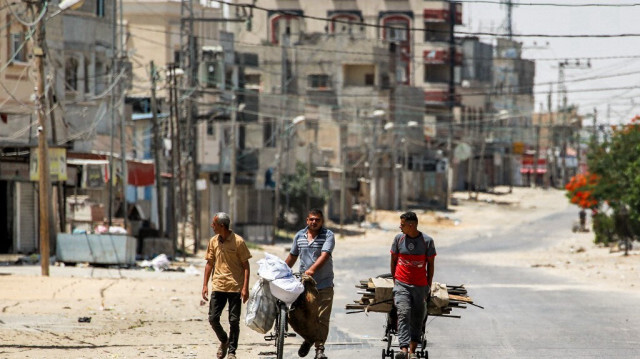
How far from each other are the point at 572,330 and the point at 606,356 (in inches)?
142

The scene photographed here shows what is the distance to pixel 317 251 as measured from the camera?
13.4 metres

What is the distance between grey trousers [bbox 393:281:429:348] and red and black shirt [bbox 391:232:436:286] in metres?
0.07

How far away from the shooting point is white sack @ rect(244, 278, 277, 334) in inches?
508

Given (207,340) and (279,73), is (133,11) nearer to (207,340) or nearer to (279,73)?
(279,73)

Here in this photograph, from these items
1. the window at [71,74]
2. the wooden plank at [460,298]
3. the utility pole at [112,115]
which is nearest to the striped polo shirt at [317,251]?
the wooden plank at [460,298]

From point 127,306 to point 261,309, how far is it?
11.0 meters

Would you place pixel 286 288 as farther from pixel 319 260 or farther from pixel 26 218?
pixel 26 218

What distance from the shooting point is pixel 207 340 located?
1759cm

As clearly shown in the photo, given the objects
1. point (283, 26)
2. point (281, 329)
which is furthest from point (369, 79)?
point (281, 329)

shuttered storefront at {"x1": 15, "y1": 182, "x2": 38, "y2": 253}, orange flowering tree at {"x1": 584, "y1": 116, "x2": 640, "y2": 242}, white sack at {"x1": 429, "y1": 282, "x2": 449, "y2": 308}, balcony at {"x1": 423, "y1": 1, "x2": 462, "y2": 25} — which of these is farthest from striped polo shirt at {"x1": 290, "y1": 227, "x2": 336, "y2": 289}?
balcony at {"x1": 423, "y1": 1, "x2": 462, "y2": 25}

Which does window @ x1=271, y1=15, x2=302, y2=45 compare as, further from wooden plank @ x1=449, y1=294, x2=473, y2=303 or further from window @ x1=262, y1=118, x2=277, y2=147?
wooden plank @ x1=449, y1=294, x2=473, y2=303

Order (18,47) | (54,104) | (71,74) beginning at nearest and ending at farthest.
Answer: (54,104), (18,47), (71,74)

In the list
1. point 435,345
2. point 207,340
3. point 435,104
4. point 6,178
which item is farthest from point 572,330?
point 435,104

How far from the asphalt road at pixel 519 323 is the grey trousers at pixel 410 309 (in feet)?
6.83
